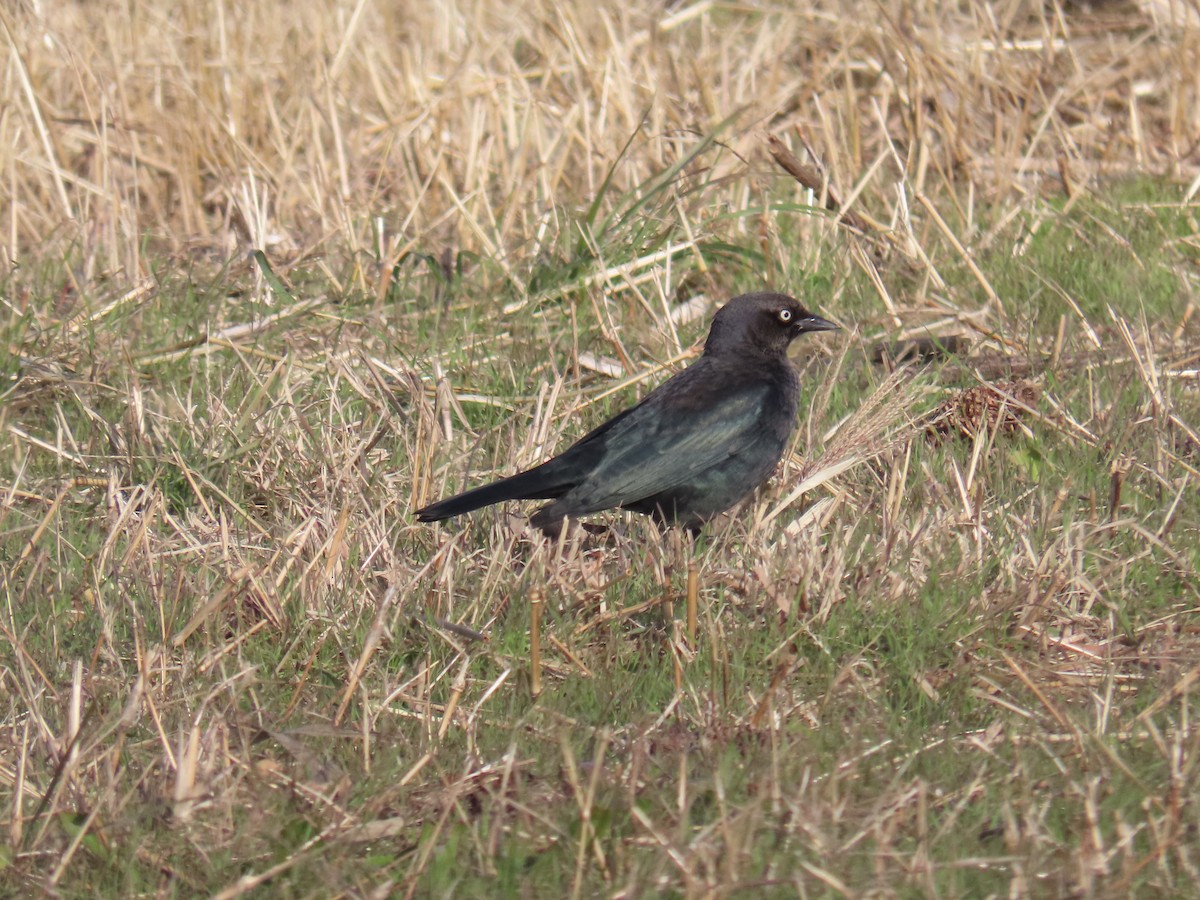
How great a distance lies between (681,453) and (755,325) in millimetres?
688

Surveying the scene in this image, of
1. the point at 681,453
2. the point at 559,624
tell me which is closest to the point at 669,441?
the point at 681,453

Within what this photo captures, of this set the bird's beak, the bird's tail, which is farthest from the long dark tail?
the bird's beak

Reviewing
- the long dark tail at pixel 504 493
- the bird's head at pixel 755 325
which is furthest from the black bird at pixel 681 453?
the bird's head at pixel 755 325

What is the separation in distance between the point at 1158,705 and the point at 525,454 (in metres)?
2.14

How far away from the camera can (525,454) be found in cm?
500

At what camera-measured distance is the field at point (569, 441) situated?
3.06 m

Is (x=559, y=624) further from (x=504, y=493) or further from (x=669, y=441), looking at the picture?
(x=669, y=441)

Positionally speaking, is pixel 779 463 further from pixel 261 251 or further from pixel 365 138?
pixel 365 138

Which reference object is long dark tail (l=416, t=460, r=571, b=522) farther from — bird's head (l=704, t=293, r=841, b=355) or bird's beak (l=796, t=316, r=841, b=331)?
bird's beak (l=796, t=316, r=841, b=331)

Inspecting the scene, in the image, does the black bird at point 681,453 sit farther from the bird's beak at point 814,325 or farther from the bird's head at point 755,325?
the bird's beak at point 814,325

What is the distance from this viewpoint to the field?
306 centimetres

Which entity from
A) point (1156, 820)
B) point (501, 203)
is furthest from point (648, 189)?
point (1156, 820)

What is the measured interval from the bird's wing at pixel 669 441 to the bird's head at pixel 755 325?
0.37 meters

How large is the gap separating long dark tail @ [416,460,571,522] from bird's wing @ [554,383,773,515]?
0.10m
